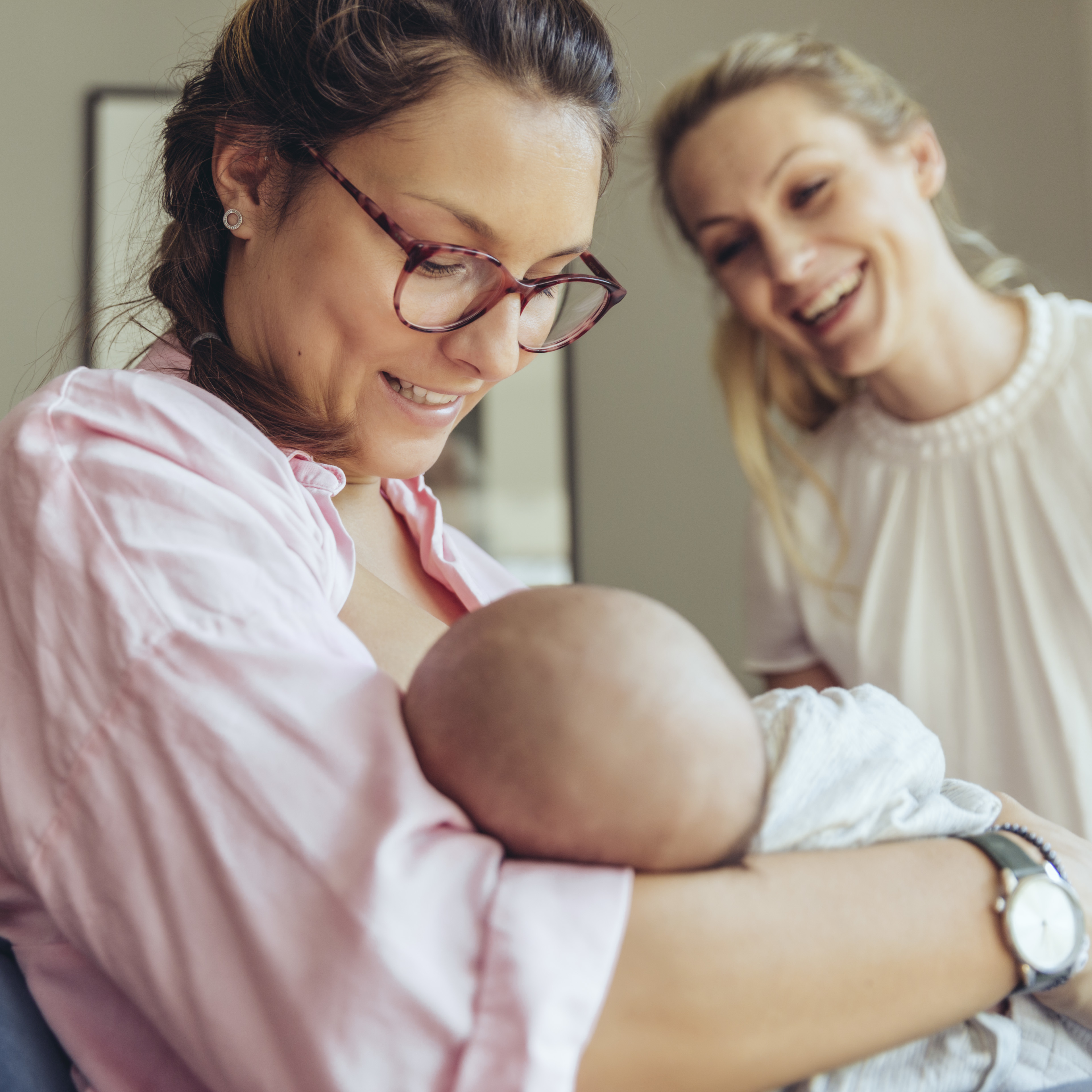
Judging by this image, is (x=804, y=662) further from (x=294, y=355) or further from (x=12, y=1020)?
(x=12, y=1020)

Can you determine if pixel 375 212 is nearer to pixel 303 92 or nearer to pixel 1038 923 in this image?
pixel 303 92

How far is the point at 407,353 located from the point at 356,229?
122mm

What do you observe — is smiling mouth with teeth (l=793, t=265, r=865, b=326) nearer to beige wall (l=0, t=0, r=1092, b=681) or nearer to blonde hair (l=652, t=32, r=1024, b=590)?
blonde hair (l=652, t=32, r=1024, b=590)

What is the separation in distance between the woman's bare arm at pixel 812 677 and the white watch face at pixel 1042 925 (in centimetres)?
143

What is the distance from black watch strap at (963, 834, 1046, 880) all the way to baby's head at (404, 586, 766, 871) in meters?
0.19

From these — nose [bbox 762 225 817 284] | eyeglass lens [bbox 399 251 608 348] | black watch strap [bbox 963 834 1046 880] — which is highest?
eyeglass lens [bbox 399 251 608 348]

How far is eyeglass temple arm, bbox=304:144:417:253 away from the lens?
3.03 ft

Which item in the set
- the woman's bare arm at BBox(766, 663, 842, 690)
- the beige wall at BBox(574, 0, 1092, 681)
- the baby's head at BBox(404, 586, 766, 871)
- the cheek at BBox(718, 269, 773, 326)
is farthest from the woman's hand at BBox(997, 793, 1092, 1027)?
the beige wall at BBox(574, 0, 1092, 681)

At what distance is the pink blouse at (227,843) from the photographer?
0.57 meters

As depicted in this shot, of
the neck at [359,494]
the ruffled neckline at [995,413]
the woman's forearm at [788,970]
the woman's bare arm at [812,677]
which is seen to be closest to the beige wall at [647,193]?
the woman's bare arm at [812,677]

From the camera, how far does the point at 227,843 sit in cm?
60

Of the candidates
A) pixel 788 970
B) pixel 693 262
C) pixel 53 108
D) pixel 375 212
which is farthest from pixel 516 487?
pixel 788 970

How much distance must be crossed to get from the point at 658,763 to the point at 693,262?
2.54 metres

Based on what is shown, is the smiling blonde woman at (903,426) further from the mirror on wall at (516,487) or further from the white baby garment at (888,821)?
the white baby garment at (888,821)
